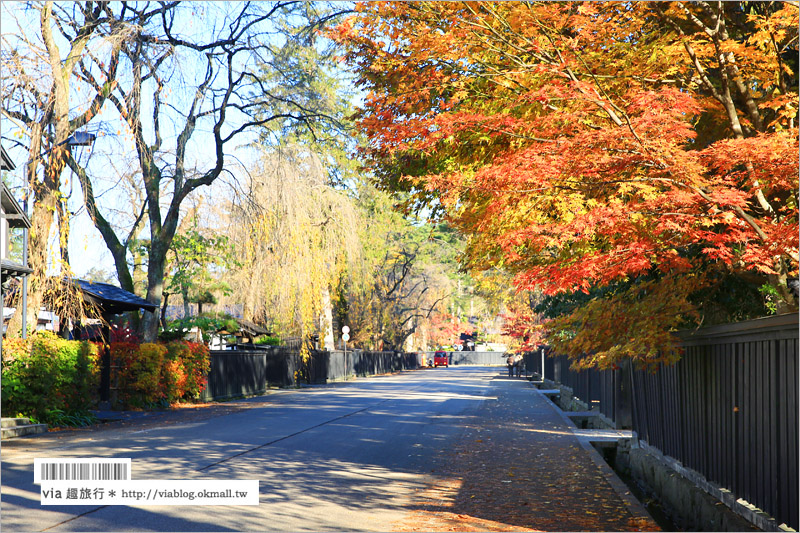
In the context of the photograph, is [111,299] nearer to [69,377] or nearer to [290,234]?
[69,377]

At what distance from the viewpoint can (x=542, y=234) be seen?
777cm

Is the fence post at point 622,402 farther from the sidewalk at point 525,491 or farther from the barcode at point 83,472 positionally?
the barcode at point 83,472

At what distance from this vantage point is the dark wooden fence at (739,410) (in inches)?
237

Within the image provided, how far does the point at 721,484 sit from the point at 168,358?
1866 centimetres

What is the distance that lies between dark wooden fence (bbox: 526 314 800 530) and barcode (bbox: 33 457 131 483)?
6.09 metres

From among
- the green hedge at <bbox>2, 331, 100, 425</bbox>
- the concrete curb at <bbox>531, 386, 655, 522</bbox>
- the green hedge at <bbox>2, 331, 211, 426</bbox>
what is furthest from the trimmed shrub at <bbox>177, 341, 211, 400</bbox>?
the concrete curb at <bbox>531, 386, 655, 522</bbox>

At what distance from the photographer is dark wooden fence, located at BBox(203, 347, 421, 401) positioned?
90.7 feet

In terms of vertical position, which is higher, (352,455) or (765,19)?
(765,19)

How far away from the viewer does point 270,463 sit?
36.8 ft

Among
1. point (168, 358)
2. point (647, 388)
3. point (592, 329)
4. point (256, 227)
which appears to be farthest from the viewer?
point (256, 227)

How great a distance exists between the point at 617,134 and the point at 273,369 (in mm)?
31641

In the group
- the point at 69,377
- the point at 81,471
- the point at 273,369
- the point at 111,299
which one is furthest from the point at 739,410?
the point at 273,369

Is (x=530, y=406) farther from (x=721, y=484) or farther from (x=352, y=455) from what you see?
(x=721, y=484)

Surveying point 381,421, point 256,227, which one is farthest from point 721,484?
point 256,227
